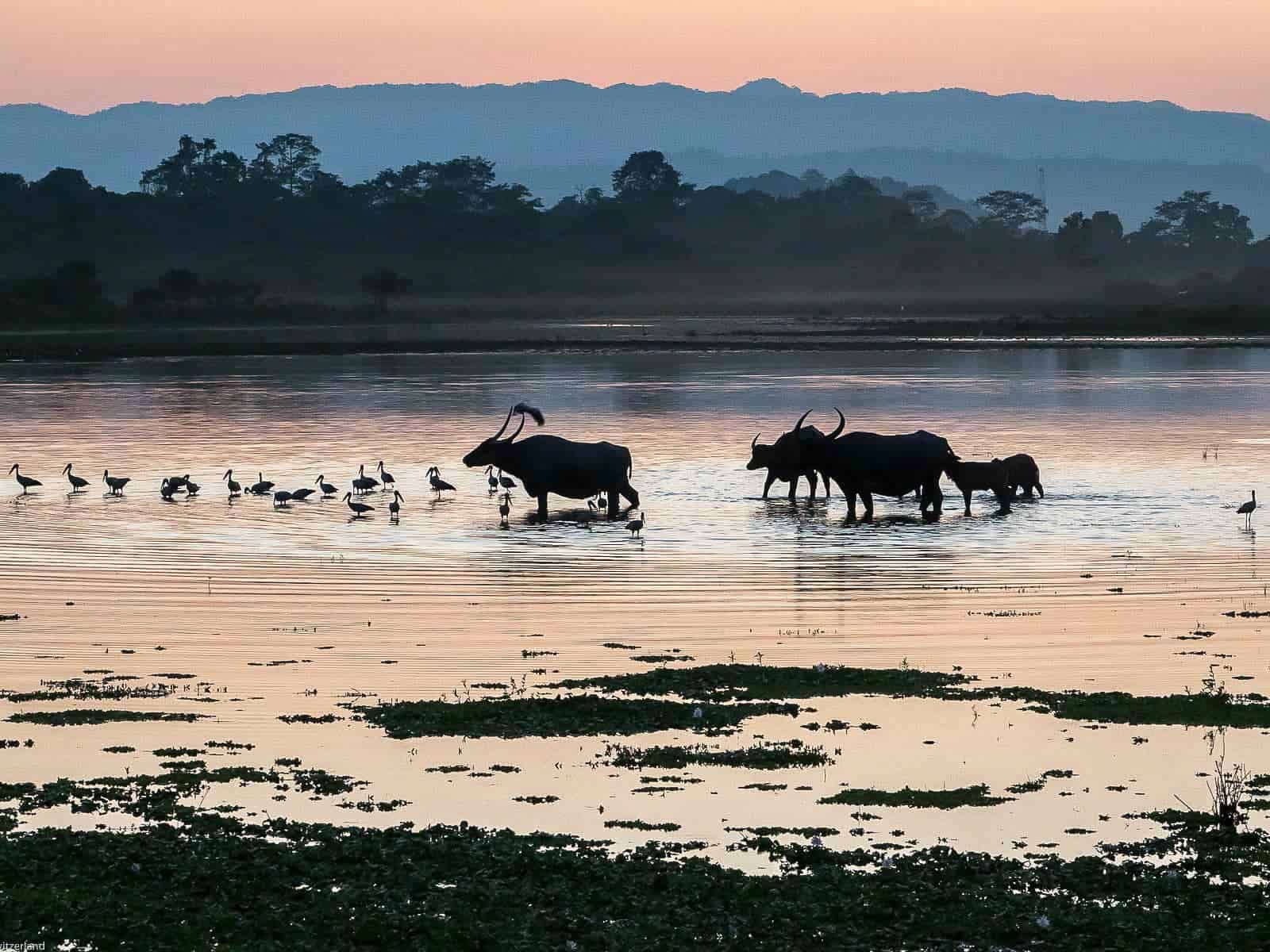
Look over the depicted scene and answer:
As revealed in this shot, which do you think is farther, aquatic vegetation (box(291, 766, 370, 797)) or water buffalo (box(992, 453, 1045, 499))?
water buffalo (box(992, 453, 1045, 499))

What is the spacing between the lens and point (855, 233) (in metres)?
183

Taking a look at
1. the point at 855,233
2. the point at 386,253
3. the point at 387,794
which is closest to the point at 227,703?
the point at 387,794

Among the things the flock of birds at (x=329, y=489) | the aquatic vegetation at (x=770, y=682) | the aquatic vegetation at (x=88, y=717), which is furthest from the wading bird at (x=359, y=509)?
the aquatic vegetation at (x=88, y=717)

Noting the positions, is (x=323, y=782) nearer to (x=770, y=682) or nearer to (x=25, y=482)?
(x=770, y=682)

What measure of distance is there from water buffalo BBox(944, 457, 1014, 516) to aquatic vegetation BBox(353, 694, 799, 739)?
43.2 ft

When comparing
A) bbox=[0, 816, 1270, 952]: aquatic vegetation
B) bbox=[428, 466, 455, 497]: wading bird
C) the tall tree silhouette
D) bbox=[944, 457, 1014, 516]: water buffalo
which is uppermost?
the tall tree silhouette

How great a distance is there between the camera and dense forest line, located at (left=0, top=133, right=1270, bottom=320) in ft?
441

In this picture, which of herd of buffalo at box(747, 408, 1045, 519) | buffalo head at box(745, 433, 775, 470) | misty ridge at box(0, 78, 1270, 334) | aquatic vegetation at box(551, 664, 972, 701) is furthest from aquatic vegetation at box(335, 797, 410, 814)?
misty ridge at box(0, 78, 1270, 334)

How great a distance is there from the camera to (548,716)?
1383 centimetres

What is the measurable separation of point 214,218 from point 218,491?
124532 mm

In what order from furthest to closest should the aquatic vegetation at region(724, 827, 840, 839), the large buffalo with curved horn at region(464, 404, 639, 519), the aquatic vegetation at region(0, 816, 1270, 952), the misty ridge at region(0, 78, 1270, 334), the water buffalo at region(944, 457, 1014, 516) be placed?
the misty ridge at region(0, 78, 1270, 334), the large buffalo with curved horn at region(464, 404, 639, 519), the water buffalo at region(944, 457, 1014, 516), the aquatic vegetation at region(724, 827, 840, 839), the aquatic vegetation at region(0, 816, 1270, 952)

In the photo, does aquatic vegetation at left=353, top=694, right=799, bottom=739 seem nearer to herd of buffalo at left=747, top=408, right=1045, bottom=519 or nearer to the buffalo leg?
herd of buffalo at left=747, top=408, right=1045, bottom=519

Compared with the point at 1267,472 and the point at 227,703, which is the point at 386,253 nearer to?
the point at 1267,472

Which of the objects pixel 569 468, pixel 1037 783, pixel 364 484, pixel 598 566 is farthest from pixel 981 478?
pixel 1037 783
